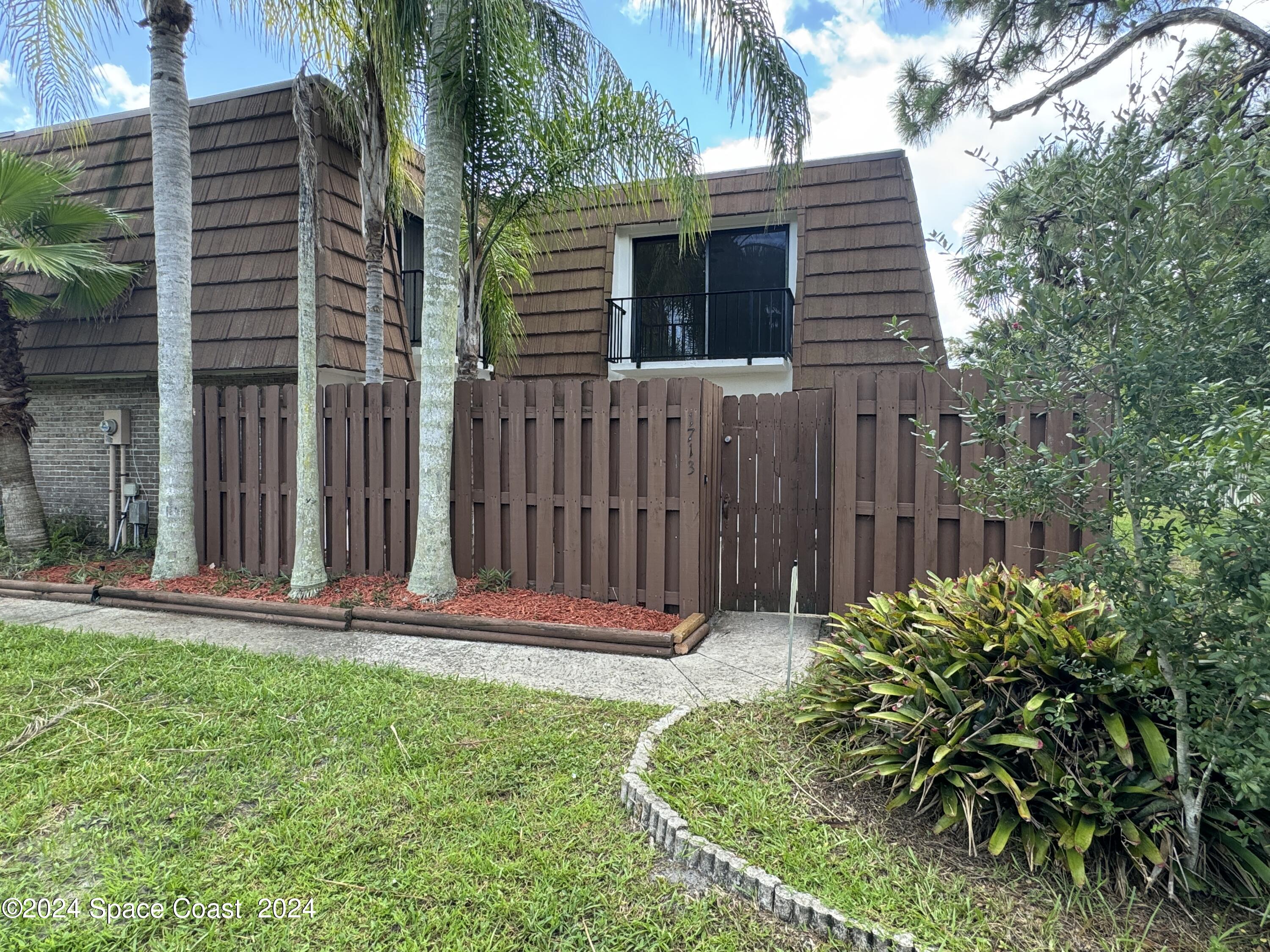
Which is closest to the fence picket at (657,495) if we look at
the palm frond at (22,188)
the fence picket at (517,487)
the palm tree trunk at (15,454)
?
the fence picket at (517,487)

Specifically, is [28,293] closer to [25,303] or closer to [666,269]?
[25,303]

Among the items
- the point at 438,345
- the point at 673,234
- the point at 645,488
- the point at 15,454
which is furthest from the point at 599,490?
the point at 15,454

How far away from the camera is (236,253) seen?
23.0 ft

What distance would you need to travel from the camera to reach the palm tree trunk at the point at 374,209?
6379 mm

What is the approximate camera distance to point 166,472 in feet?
20.4

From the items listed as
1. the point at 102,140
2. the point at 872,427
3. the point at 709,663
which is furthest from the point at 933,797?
the point at 102,140

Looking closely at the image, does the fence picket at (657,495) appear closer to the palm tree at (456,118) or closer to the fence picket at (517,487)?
the fence picket at (517,487)

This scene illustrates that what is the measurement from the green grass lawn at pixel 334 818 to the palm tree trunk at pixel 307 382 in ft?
6.31

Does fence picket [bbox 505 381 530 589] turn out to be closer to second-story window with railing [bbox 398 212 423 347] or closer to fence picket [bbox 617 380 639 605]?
fence picket [bbox 617 380 639 605]

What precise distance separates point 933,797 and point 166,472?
6.88 metres

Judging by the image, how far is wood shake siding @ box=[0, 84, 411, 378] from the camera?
6.73 m

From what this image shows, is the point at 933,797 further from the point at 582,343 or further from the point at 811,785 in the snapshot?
the point at 582,343

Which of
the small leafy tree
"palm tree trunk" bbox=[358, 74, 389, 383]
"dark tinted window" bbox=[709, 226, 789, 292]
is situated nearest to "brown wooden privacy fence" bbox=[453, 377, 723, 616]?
"palm tree trunk" bbox=[358, 74, 389, 383]

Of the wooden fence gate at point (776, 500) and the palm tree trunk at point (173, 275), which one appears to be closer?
the wooden fence gate at point (776, 500)
